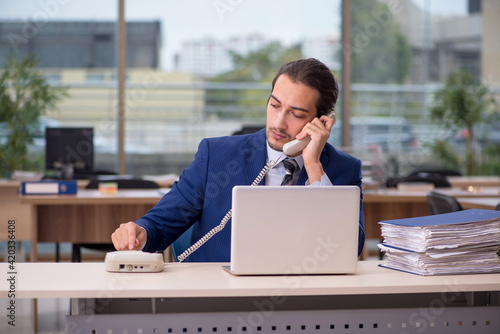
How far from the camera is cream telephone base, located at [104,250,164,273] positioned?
1692mm

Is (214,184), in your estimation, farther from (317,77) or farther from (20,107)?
(20,107)

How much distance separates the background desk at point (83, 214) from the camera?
168 inches

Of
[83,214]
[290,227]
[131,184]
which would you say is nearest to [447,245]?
[290,227]

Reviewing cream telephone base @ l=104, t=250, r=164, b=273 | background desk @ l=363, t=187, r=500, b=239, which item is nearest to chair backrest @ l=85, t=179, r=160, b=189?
background desk @ l=363, t=187, r=500, b=239

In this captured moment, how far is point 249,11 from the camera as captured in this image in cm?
725

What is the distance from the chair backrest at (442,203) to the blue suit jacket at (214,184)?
1.39 meters

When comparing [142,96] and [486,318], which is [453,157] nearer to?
[142,96]

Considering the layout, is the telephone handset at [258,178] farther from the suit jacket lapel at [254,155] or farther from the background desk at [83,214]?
the background desk at [83,214]

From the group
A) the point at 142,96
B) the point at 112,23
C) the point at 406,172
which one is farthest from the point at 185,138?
the point at 406,172

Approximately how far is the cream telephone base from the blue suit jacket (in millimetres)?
395

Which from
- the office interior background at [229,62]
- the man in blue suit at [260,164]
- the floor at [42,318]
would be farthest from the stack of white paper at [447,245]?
the office interior background at [229,62]

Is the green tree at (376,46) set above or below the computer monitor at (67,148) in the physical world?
above

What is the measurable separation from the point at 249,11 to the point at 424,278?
19.5 ft

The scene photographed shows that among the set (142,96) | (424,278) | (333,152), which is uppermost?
(142,96)
